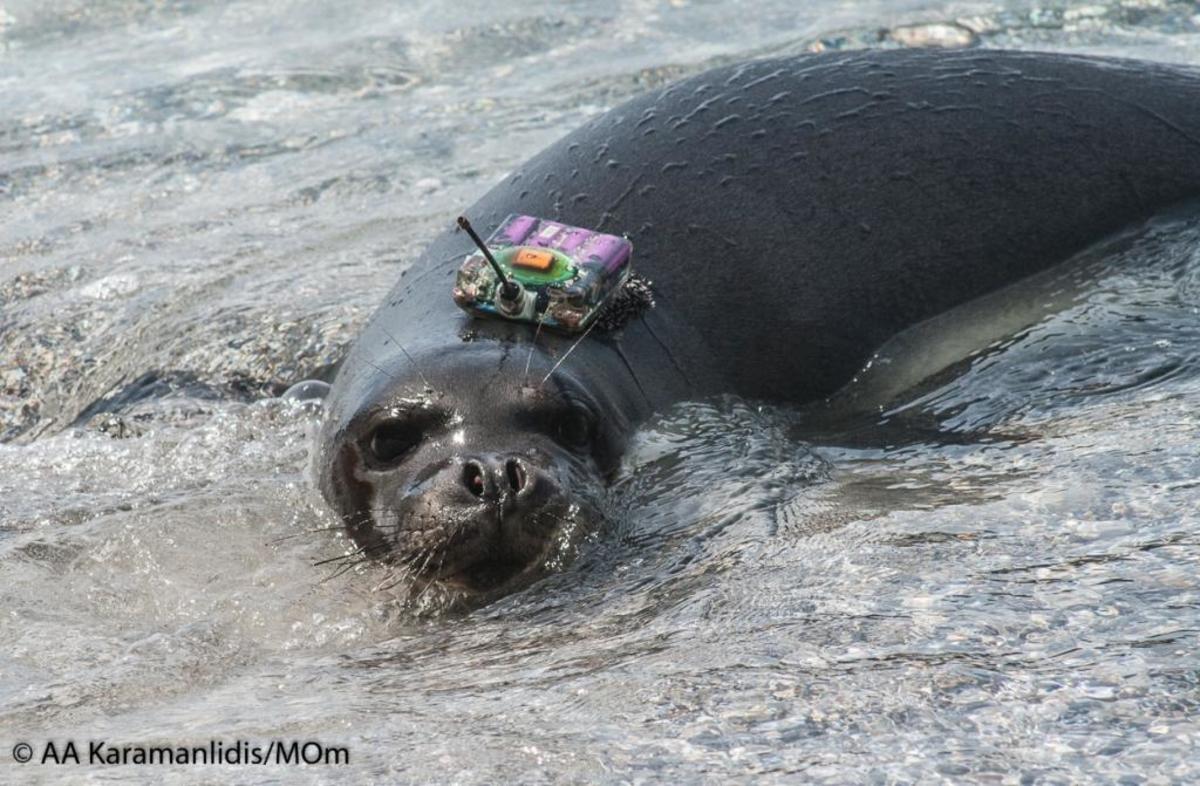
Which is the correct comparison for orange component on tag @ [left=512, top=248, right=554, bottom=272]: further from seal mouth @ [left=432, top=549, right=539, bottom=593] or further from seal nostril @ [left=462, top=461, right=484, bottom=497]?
seal mouth @ [left=432, top=549, right=539, bottom=593]

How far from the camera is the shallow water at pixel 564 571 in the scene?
3100 mm

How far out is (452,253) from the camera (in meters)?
6.03

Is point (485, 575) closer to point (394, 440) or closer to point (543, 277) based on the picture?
point (394, 440)

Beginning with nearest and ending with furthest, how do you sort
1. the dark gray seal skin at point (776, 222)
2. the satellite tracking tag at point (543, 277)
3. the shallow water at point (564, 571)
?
1. the shallow water at point (564, 571)
2. the dark gray seal skin at point (776, 222)
3. the satellite tracking tag at point (543, 277)

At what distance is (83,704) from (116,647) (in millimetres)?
391

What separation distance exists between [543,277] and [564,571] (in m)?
1.09

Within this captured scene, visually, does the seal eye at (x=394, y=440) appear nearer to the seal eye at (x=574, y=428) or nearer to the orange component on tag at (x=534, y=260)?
the seal eye at (x=574, y=428)

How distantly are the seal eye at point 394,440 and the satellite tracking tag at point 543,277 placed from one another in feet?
1.81

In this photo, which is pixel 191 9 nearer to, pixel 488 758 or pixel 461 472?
pixel 461 472

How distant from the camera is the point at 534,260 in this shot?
205 inches

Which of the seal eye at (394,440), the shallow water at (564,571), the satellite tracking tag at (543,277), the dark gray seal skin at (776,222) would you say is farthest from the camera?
the satellite tracking tag at (543,277)

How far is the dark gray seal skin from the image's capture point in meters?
4.98

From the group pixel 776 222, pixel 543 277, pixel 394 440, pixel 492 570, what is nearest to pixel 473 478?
pixel 492 570

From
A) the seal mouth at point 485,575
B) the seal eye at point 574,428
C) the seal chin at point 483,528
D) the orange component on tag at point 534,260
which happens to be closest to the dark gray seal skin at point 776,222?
the seal eye at point 574,428
